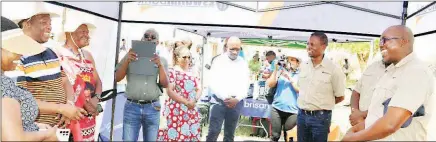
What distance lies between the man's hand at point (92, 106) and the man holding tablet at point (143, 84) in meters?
0.21

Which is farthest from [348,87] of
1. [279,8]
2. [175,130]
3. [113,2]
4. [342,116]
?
[113,2]

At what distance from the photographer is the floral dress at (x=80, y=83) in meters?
2.93

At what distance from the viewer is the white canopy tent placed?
291 cm

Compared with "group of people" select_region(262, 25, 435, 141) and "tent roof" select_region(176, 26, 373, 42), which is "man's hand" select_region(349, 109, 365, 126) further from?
"tent roof" select_region(176, 26, 373, 42)

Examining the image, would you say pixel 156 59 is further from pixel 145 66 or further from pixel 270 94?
pixel 270 94

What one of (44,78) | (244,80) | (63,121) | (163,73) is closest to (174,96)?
(163,73)

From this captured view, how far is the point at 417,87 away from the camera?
7.54 feet

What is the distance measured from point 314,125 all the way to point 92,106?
Result: 5.24ft

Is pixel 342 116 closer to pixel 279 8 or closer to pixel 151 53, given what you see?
pixel 279 8

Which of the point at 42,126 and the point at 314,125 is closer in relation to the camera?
the point at 42,126

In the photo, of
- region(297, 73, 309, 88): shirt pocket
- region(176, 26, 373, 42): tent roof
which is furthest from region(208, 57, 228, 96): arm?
region(297, 73, 309, 88): shirt pocket

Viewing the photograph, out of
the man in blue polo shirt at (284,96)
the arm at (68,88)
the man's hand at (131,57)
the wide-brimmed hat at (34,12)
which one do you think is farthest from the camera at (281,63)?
the wide-brimmed hat at (34,12)

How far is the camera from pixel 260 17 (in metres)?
3.00

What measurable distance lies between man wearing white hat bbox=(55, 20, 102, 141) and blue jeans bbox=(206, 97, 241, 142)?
2.78 ft
